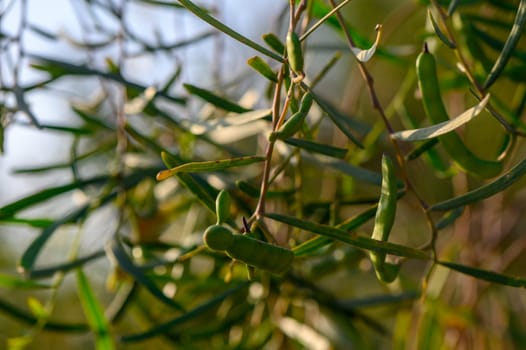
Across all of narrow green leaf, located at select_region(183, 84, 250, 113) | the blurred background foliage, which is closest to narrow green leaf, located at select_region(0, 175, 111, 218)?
the blurred background foliage

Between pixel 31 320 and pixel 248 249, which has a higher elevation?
pixel 248 249

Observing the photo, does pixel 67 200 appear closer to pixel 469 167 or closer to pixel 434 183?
pixel 434 183

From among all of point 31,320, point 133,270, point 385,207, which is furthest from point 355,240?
point 31,320

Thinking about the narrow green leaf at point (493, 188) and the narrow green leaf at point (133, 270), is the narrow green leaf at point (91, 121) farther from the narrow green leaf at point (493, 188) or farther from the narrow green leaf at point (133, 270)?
the narrow green leaf at point (493, 188)

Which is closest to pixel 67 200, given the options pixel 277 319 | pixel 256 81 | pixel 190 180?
pixel 256 81

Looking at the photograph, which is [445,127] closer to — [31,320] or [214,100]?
[214,100]

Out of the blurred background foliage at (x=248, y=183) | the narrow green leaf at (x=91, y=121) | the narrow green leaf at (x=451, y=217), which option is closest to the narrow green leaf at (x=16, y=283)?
the blurred background foliage at (x=248, y=183)
